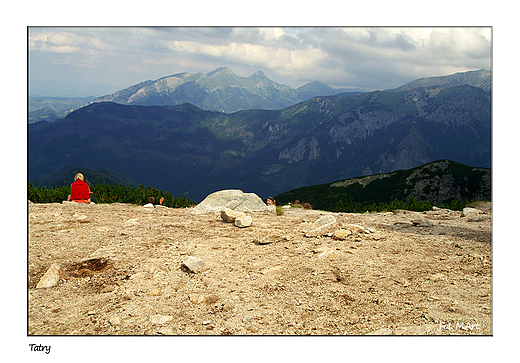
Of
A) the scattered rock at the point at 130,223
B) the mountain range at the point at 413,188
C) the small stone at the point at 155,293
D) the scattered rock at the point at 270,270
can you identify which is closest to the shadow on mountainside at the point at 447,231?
the scattered rock at the point at 270,270

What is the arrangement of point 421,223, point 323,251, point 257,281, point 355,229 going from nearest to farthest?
point 257,281, point 323,251, point 355,229, point 421,223

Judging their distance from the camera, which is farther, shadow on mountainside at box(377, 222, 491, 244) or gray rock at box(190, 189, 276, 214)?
gray rock at box(190, 189, 276, 214)

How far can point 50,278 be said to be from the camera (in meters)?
7.68

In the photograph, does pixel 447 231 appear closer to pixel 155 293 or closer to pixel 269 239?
pixel 269 239

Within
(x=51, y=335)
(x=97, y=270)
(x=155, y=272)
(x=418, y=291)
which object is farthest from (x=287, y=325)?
(x=97, y=270)

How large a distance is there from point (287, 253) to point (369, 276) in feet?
8.82

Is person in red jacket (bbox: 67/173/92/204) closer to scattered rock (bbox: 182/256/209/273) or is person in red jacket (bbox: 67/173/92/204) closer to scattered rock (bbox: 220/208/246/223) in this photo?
scattered rock (bbox: 220/208/246/223)

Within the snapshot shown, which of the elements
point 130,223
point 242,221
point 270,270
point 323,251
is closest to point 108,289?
point 270,270

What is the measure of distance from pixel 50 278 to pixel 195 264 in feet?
11.4

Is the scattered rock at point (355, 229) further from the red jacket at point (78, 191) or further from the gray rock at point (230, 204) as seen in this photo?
the red jacket at point (78, 191)

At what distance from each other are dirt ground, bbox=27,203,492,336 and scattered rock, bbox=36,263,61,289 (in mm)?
151

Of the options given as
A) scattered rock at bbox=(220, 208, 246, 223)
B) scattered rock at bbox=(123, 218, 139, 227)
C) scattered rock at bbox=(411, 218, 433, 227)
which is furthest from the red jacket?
scattered rock at bbox=(411, 218, 433, 227)

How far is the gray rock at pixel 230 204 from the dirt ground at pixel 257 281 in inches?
145

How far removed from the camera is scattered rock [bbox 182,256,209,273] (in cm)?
830
